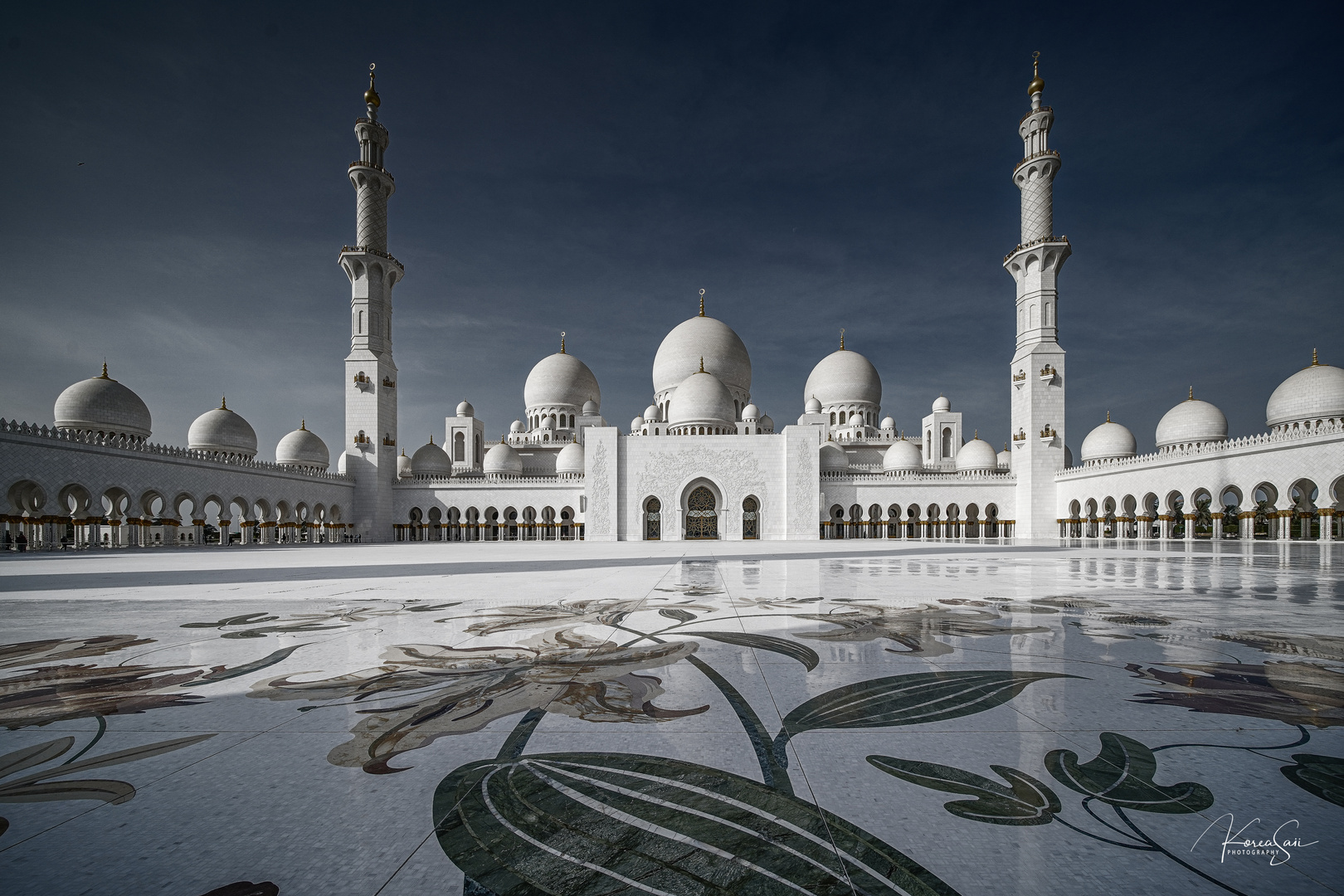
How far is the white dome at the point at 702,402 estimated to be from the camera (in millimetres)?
30328

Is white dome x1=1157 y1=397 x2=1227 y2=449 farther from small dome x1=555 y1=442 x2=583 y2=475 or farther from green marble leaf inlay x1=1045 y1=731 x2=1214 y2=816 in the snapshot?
green marble leaf inlay x1=1045 y1=731 x2=1214 y2=816

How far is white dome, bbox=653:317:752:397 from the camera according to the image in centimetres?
3562

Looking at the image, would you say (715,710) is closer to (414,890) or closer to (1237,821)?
(414,890)

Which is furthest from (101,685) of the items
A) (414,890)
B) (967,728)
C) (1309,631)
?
(1309,631)

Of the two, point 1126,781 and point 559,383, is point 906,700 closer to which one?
point 1126,781

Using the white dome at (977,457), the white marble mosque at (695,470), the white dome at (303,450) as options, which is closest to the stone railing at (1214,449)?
the white marble mosque at (695,470)

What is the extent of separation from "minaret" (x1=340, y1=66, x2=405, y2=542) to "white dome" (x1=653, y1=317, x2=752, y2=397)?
15122 mm

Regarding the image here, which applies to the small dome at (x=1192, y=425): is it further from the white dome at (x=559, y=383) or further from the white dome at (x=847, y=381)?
the white dome at (x=559, y=383)

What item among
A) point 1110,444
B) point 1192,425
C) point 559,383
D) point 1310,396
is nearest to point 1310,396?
point 1310,396

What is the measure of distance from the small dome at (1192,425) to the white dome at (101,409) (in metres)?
44.8

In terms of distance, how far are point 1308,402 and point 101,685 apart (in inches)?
1288

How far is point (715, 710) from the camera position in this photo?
2.10m

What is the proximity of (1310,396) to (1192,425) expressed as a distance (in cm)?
496

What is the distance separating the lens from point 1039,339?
1086 inches
